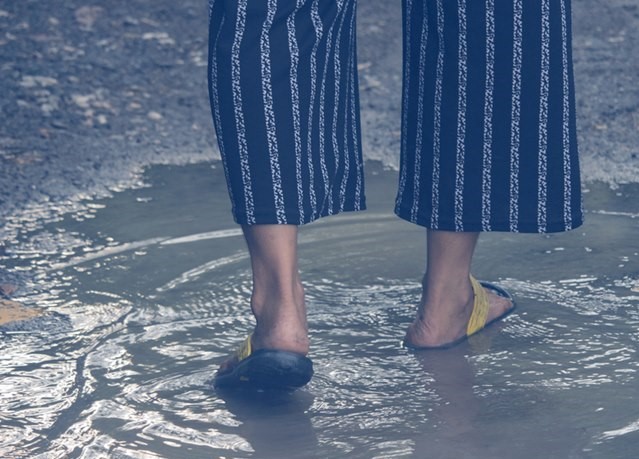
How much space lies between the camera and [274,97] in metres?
2.08

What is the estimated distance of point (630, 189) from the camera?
3.57 m

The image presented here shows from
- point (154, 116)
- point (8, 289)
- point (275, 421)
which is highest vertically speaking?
point (154, 116)

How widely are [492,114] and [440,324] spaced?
0.43 meters

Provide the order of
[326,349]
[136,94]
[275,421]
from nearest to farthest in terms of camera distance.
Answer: [275,421], [326,349], [136,94]

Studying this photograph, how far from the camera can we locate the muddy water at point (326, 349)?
2.00 m

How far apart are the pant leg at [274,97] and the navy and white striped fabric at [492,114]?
185 mm

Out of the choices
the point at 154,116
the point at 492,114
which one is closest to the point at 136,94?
the point at 154,116

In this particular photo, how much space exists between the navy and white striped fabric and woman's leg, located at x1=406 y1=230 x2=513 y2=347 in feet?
0.24

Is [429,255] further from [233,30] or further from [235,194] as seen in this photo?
[233,30]

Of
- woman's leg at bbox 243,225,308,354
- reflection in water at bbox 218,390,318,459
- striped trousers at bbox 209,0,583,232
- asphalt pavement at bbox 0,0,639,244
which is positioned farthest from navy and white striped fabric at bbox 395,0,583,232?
asphalt pavement at bbox 0,0,639,244

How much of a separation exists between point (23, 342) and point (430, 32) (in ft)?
3.34

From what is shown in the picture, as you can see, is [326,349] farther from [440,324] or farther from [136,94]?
[136,94]

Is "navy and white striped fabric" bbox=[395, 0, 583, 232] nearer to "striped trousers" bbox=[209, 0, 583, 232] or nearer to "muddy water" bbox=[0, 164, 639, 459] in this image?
"striped trousers" bbox=[209, 0, 583, 232]

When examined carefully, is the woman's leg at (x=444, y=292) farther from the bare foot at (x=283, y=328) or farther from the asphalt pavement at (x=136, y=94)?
the asphalt pavement at (x=136, y=94)
